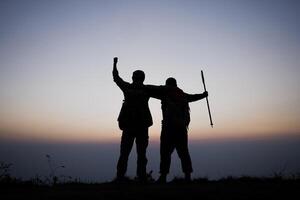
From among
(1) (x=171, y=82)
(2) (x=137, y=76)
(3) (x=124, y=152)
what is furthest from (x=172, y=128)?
(2) (x=137, y=76)

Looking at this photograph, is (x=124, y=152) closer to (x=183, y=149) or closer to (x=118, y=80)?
(x=183, y=149)

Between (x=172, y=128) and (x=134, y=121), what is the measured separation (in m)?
1.08

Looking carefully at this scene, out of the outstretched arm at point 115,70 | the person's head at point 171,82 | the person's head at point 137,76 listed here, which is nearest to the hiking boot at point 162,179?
the person's head at point 171,82

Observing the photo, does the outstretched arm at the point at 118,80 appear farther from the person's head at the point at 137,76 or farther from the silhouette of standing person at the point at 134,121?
the person's head at the point at 137,76

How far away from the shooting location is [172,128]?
8711 mm

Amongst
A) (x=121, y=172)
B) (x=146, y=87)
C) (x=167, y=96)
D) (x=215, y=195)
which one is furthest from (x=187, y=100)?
(x=215, y=195)

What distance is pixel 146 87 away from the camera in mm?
8516

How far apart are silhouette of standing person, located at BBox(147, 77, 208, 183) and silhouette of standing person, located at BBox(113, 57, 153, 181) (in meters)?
0.41

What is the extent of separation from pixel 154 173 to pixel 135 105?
237cm

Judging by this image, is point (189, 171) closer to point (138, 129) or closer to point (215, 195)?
point (138, 129)

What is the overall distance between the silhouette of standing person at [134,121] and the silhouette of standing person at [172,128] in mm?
405

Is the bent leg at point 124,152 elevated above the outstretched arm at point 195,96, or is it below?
below

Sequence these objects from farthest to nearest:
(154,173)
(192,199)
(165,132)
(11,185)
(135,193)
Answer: (154,173), (165,132), (11,185), (135,193), (192,199)

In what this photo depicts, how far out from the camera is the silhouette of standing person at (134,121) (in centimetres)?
834
